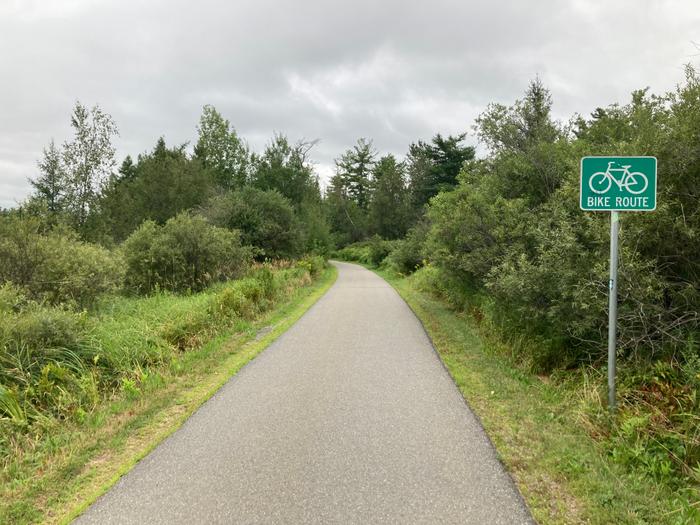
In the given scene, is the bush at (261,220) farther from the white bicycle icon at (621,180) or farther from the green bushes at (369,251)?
the white bicycle icon at (621,180)

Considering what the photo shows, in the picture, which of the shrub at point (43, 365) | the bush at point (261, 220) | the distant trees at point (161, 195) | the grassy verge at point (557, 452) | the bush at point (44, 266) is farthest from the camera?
the distant trees at point (161, 195)

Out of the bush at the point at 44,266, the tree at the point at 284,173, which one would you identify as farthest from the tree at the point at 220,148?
the bush at the point at 44,266

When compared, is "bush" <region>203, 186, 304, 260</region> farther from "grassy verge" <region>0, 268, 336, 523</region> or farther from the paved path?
the paved path

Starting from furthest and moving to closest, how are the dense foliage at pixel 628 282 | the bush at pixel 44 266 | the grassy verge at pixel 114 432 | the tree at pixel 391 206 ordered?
the tree at pixel 391 206 → the bush at pixel 44 266 → the dense foliage at pixel 628 282 → the grassy verge at pixel 114 432

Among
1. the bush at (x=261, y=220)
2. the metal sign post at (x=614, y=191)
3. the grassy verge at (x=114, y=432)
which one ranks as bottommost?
the grassy verge at (x=114, y=432)

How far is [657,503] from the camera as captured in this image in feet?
10.6

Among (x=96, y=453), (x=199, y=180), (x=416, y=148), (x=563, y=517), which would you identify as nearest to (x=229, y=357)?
(x=96, y=453)

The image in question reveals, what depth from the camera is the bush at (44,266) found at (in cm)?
992

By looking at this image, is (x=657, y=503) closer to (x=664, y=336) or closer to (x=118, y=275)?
(x=664, y=336)

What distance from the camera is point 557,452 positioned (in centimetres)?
406

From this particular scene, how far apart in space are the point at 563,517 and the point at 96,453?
403 cm

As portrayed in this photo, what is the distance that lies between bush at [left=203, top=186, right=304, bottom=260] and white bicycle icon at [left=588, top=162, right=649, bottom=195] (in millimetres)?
21134

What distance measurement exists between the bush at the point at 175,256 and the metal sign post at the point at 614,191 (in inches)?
523

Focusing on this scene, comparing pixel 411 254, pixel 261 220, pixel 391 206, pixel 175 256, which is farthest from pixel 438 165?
pixel 175 256
